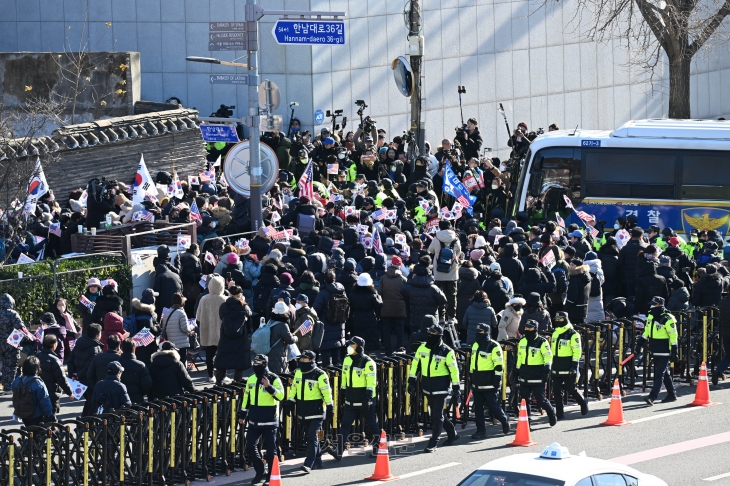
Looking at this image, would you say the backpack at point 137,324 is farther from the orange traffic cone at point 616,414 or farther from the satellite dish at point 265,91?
the orange traffic cone at point 616,414

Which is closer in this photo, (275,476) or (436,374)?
(275,476)

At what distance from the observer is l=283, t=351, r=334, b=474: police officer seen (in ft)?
50.3

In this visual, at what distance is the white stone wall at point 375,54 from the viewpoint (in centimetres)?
3594

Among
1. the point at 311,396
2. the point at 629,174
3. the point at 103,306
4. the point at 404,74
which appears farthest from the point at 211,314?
the point at 629,174

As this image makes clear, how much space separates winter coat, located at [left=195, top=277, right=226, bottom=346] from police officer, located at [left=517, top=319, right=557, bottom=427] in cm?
474

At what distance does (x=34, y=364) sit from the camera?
1533 centimetres

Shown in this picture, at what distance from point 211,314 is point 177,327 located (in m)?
0.75

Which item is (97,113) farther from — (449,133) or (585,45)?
(585,45)

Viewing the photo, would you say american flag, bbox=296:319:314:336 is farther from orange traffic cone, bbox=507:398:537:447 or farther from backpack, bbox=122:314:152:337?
orange traffic cone, bbox=507:398:537:447

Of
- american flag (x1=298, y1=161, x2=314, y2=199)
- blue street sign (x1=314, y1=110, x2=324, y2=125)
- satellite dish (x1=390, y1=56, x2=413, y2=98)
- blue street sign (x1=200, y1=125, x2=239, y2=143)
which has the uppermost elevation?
satellite dish (x1=390, y1=56, x2=413, y2=98)

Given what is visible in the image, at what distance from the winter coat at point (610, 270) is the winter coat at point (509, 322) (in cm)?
423

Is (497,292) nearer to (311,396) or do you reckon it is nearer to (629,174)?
(311,396)

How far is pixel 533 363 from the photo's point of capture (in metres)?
17.0

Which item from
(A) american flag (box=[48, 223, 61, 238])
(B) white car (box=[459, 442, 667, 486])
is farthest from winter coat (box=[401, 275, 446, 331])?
(B) white car (box=[459, 442, 667, 486])
